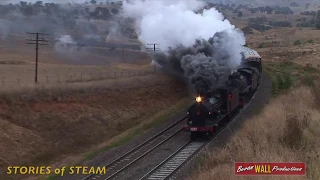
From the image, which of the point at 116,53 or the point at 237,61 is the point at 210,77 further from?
the point at 116,53

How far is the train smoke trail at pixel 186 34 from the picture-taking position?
143 feet

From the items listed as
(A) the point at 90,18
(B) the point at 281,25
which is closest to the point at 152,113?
(A) the point at 90,18

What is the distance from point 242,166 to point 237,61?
26.3 meters

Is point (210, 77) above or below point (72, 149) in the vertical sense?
above

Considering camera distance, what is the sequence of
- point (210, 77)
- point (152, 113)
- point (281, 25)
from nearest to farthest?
point (210, 77) → point (152, 113) → point (281, 25)

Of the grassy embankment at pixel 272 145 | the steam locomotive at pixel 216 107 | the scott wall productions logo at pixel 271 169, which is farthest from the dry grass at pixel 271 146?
the steam locomotive at pixel 216 107

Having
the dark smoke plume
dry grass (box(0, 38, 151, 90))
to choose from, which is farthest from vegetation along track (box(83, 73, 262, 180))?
dry grass (box(0, 38, 151, 90))

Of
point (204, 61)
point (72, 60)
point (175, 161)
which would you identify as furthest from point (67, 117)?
point (72, 60)

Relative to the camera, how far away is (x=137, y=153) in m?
29.0

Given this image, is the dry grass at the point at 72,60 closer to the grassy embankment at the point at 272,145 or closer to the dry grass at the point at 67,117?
the dry grass at the point at 67,117

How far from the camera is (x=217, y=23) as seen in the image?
5372cm

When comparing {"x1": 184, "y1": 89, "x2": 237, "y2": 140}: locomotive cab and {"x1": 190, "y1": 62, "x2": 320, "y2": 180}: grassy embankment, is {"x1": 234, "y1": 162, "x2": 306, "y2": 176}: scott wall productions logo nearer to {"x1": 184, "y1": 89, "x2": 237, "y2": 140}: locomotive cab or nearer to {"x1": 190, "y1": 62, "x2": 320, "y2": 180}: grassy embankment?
{"x1": 190, "y1": 62, "x2": 320, "y2": 180}: grassy embankment

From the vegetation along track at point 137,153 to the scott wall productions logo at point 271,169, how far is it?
7.66 m

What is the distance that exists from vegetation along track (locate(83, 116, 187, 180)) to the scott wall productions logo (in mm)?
7658
